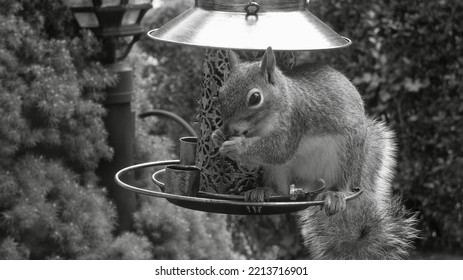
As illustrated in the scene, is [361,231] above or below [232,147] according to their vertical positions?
below

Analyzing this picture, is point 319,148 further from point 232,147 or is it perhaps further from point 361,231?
point 361,231

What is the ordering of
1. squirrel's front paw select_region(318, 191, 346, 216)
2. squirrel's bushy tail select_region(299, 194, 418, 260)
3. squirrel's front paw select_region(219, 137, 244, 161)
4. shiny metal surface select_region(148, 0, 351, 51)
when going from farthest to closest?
squirrel's bushy tail select_region(299, 194, 418, 260) → squirrel's front paw select_region(318, 191, 346, 216) → squirrel's front paw select_region(219, 137, 244, 161) → shiny metal surface select_region(148, 0, 351, 51)

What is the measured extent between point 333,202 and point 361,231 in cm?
48

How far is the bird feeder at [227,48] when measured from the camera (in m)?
2.08

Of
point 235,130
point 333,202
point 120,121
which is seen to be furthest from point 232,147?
point 120,121

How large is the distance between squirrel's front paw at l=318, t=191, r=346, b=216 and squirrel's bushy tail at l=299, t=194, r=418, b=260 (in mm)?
388

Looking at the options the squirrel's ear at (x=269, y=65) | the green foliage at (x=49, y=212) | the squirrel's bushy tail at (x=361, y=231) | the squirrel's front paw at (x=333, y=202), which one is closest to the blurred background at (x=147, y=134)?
the green foliage at (x=49, y=212)

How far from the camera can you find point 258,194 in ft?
7.66

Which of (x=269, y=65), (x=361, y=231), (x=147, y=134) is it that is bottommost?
(x=147, y=134)

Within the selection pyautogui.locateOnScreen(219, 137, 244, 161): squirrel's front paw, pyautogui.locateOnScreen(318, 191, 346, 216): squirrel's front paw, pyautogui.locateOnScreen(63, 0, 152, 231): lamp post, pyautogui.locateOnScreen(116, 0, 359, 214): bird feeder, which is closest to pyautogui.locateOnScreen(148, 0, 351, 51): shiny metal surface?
pyautogui.locateOnScreen(116, 0, 359, 214): bird feeder

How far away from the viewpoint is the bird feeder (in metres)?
2.08

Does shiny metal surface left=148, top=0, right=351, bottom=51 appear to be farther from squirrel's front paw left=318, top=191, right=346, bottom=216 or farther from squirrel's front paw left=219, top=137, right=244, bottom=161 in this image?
squirrel's front paw left=318, top=191, right=346, bottom=216

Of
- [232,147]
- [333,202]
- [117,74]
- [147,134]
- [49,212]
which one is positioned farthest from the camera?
[147,134]
